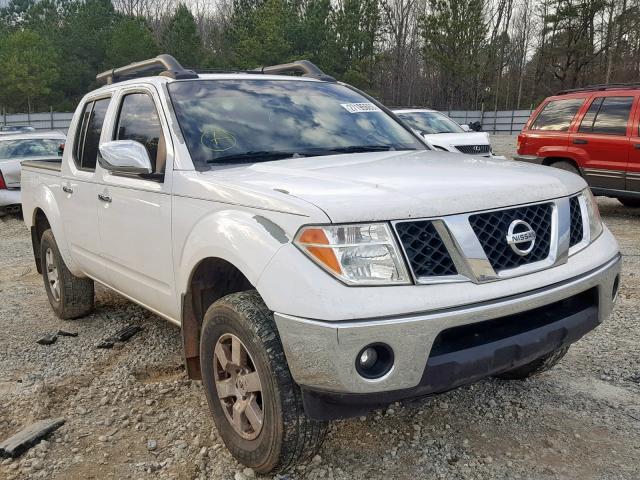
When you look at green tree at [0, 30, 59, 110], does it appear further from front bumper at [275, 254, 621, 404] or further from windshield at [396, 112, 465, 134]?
front bumper at [275, 254, 621, 404]

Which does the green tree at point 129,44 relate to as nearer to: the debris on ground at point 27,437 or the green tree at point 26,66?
the green tree at point 26,66

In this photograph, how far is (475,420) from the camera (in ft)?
10.5

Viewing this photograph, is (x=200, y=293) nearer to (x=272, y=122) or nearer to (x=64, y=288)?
(x=272, y=122)

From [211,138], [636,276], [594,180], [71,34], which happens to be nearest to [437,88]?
[71,34]

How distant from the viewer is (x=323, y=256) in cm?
223

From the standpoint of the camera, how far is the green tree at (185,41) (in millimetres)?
42812

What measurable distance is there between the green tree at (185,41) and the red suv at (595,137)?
36820mm

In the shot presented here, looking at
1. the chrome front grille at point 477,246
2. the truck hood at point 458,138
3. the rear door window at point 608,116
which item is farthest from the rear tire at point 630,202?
the chrome front grille at point 477,246

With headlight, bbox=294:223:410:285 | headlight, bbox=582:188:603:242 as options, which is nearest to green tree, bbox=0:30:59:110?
headlight, bbox=582:188:603:242

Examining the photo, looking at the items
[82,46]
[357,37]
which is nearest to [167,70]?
[357,37]

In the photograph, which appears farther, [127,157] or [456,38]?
[456,38]

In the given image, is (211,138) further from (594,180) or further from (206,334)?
(594,180)

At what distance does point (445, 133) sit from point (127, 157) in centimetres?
955

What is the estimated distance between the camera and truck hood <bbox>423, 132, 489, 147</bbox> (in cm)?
1130
